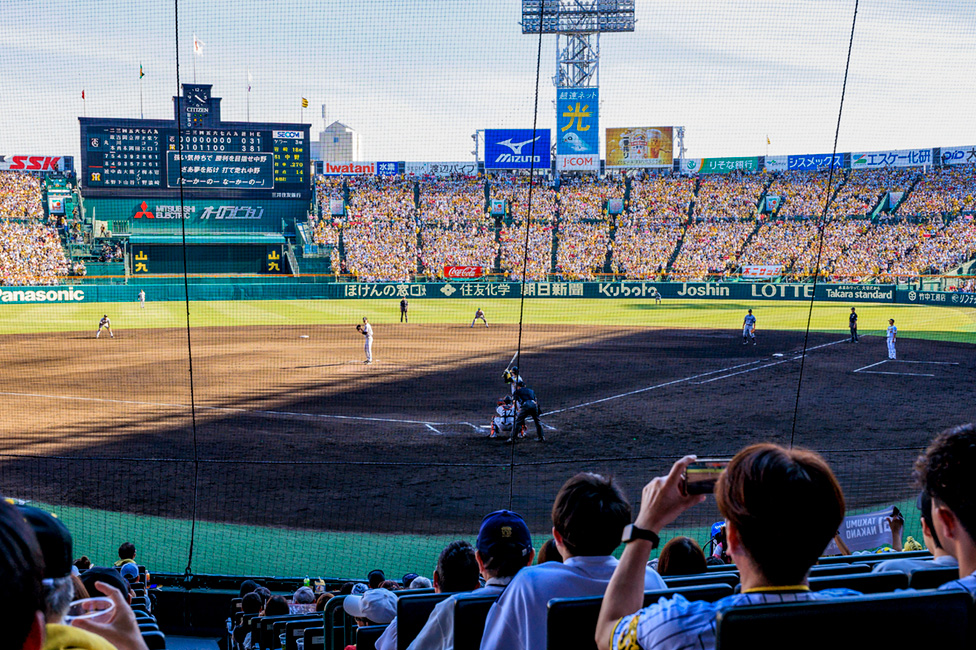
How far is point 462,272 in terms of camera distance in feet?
145

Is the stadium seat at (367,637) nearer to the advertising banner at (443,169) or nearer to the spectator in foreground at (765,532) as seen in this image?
the spectator in foreground at (765,532)

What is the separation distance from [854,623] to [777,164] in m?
58.4

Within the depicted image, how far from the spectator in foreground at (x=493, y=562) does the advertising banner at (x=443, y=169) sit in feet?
175

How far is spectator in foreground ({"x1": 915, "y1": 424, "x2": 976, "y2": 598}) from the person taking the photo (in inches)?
80.1

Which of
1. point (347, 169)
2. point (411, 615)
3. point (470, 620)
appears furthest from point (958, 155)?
point (470, 620)

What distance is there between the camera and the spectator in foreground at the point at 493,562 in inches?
110

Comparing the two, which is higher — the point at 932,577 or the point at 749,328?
the point at 932,577

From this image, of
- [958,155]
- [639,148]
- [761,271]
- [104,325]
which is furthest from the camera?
[639,148]

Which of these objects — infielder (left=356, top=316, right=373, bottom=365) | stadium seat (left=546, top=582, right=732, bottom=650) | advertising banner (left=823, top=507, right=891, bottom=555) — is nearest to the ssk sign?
infielder (left=356, top=316, right=373, bottom=365)

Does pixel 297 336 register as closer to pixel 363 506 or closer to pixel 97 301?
pixel 97 301

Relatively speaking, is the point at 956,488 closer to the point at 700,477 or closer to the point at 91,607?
the point at 700,477

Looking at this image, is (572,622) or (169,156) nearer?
(572,622)

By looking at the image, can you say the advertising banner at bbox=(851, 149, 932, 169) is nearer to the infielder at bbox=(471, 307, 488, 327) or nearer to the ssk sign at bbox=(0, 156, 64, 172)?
the infielder at bbox=(471, 307, 488, 327)

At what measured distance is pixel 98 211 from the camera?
4428 centimetres
